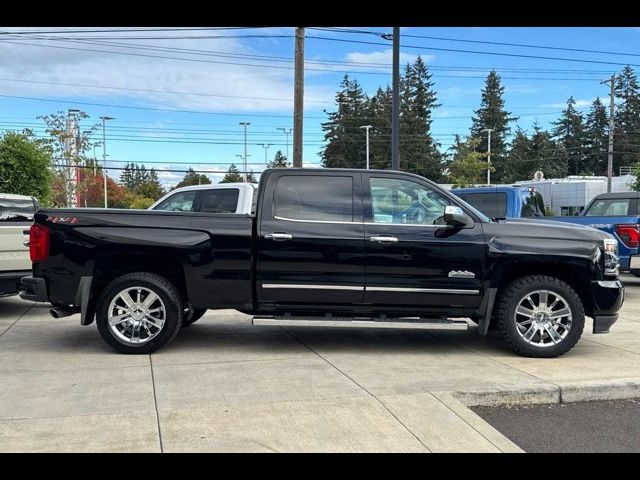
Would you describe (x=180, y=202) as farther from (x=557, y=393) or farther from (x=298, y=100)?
(x=298, y=100)

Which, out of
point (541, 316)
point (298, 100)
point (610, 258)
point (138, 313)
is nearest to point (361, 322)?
point (541, 316)

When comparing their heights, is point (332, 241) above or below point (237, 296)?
above

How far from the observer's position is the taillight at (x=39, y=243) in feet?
20.2

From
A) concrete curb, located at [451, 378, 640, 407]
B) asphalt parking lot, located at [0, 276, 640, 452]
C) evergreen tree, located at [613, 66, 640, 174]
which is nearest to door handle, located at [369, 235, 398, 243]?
asphalt parking lot, located at [0, 276, 640, 452]

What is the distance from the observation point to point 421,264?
6086mm

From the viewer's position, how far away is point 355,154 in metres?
92.9

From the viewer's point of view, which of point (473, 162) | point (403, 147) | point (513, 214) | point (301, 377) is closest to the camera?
point (301, 377)

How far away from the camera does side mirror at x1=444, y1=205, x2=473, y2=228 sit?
5906 mm

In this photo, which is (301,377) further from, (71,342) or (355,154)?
(355,154)

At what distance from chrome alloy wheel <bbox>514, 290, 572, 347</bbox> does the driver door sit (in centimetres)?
52

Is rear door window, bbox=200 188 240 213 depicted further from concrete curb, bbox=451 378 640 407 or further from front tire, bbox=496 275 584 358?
concrete curb, bbox=451 378 640 407

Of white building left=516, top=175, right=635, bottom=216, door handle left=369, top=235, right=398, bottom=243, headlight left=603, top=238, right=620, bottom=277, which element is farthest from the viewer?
white building left=516, top=175, right=635, bottom=216
